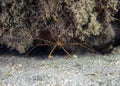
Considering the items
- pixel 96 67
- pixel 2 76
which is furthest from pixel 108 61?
pixel 2 76

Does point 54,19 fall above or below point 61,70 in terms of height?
above

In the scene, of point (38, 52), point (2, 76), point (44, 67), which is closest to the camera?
point (2, 76)

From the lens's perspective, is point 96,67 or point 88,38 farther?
point 88,38

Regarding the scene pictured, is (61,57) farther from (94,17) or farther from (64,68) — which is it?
(94,17)

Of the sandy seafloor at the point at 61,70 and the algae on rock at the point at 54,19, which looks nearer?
the sandy seafloor at the point at 61,70

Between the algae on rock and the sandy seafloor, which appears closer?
the sandy seafloor

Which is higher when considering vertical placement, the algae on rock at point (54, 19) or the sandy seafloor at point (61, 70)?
the algae on rock at point (54, 19)

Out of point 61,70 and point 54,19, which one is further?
point 54,19

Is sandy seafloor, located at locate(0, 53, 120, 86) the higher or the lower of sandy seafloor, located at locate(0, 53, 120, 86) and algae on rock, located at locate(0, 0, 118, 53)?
the lower
